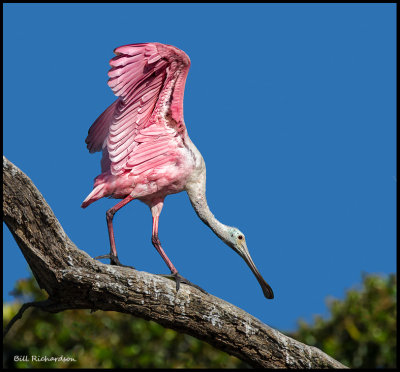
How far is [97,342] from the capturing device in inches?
442

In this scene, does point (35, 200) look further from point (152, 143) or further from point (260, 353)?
point (260, 353)

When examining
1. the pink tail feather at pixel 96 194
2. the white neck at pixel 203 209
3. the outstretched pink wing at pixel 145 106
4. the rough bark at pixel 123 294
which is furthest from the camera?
the white neck at pixel 203 209

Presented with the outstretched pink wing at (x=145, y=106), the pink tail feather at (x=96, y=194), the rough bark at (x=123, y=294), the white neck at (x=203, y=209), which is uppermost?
the outstretched pink wing at (x=145, y=106)

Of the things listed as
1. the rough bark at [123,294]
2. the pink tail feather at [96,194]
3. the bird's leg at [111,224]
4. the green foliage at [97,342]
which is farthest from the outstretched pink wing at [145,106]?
the green foliage at [97,342]

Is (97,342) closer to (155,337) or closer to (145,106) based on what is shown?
(155,337)

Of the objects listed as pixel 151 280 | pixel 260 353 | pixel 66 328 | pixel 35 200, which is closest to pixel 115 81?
pixel 35 200

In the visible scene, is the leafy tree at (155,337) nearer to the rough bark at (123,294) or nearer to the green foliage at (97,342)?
the green foliage at (97,342)

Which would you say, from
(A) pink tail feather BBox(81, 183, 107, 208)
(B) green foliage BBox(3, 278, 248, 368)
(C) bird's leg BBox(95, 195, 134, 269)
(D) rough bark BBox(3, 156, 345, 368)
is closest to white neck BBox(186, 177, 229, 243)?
(C) bird's leg BBox(95, 195, 134, 269)

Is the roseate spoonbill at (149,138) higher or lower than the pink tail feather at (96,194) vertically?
higher

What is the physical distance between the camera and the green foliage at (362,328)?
10945 millimetres

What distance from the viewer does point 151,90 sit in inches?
321

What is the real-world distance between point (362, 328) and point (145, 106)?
5.58 metres

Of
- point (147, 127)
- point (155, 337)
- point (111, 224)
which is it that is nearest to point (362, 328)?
point (155, 337)

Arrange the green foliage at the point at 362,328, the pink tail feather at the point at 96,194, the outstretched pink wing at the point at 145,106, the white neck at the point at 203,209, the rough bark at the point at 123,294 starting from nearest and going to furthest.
Result: the rough bark at the point at 123,294 < the outstretched pink wing at the point at 145,106 < the pink tail feather at the point at 96,194 < the white neck at the point at 203,209 < the green foliage at the point at 362,328
